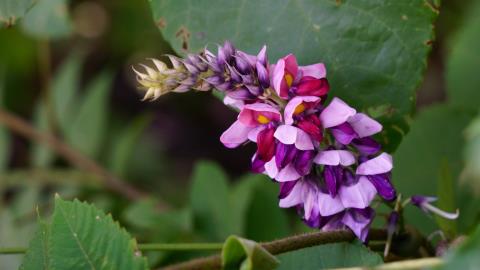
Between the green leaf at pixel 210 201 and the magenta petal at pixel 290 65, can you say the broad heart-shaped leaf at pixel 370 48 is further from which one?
the green leaf at pixel 210 201

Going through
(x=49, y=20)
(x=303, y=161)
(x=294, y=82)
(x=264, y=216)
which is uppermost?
(x=49, y=20)

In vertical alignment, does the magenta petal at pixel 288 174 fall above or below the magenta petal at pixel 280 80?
below

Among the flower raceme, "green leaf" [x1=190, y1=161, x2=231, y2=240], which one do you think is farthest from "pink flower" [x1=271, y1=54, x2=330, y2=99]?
"green leaf" [x1=190, y1=161, x2=231, y2=240]

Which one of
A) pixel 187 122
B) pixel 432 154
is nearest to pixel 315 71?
pixel 432 154

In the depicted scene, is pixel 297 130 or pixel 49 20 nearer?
pixel 297 130

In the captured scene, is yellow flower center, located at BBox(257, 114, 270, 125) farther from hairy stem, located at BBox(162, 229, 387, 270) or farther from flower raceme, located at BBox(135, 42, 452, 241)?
hairy stem, located at BBox(162, 229, 387, 270)

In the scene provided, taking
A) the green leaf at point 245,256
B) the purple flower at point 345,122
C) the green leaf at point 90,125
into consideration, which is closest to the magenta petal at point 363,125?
the purple flower at point 345,122

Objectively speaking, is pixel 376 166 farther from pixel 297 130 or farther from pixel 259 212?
pixel 259 212
